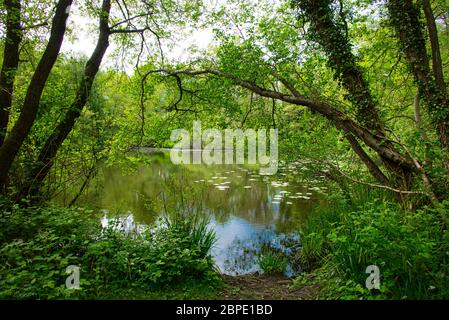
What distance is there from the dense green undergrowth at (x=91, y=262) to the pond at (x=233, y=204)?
1.08 meters

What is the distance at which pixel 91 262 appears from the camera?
11.1ft

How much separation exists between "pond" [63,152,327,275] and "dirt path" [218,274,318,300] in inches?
32.8

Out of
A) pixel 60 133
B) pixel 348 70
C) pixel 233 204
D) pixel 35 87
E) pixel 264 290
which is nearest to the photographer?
pixel 264 290

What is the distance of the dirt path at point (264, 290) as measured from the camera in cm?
371

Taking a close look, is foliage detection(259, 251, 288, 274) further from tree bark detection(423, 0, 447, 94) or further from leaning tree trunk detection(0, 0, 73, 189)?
leaning tree trunk detection(0, 0, 73, 189)

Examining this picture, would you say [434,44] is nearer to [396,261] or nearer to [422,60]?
[422,60]

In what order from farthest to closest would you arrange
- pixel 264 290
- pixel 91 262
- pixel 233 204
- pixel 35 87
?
pixel 233 204 → pixel 35 87 → pixel 264 290 → pixel 91 262

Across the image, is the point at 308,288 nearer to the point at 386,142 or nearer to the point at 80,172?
the point at 386,142

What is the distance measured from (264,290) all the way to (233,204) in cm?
602

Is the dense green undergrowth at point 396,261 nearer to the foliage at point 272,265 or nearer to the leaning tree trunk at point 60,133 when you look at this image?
the foliage at point 272,265

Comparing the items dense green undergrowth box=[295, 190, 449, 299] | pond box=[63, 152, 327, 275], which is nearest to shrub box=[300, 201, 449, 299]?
dense green undergrowth box=[295, 190, 449, 299]

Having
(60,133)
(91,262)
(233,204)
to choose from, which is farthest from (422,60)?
(233,204)
